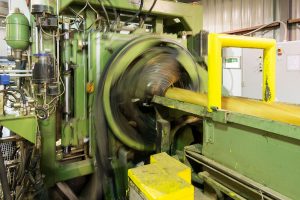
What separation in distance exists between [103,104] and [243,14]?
12.0 ft

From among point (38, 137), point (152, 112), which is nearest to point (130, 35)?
point (152, 112)

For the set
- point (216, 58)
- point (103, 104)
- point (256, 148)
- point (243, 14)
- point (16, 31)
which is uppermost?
point (243, 14)

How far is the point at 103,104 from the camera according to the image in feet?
5.44

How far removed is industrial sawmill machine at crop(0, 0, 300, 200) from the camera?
4.19ft

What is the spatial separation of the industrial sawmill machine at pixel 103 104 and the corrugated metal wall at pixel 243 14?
2.63 metres

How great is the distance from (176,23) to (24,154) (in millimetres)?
1720

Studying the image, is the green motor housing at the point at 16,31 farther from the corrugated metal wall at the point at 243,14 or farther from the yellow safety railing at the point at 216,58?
the corrugated metal wall at the point at 243,14

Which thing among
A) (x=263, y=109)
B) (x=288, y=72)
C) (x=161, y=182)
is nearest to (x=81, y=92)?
(x=161, y=182)

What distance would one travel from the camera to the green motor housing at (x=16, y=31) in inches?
62.4

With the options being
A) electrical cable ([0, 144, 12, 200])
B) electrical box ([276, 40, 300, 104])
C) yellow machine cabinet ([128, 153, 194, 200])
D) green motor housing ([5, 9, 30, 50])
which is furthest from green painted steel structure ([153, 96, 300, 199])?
electrical box ([276, 40, 300, 104])

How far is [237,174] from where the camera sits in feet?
3.45

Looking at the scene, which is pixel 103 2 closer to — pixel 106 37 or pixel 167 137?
pixel 106 37

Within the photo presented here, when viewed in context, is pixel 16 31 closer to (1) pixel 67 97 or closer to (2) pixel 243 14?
(1) pixel 67 97

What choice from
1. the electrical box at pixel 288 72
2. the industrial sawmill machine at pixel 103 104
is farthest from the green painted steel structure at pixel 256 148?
the electrical box at pixel 288 72
